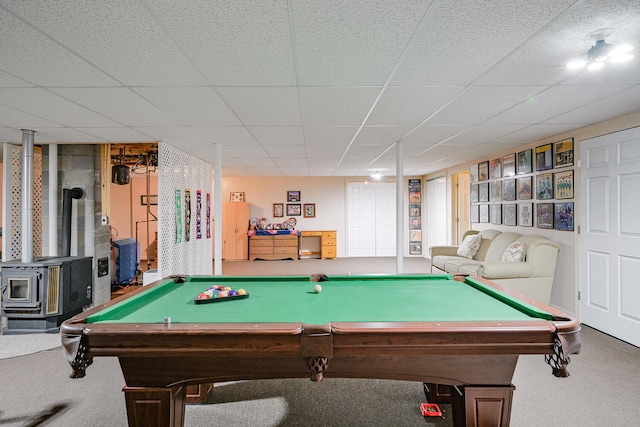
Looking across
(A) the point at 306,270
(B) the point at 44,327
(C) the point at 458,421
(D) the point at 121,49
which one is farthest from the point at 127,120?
(A) the point at 306,270

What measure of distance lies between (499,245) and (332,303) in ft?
13.4

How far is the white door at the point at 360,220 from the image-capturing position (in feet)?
32.1

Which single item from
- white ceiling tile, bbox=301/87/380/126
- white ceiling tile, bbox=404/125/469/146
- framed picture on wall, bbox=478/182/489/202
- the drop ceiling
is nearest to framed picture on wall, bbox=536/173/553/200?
the drop ceiling

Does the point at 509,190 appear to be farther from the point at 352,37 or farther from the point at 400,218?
the point at 352,37

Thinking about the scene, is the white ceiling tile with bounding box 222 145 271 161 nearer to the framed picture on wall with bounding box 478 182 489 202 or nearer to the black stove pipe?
the black stove pipe

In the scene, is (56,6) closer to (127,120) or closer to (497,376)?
(127,120)

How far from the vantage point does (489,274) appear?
13.8 feet

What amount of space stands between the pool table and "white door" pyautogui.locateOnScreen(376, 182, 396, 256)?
7853mm

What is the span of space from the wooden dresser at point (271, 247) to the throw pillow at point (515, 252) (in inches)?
222

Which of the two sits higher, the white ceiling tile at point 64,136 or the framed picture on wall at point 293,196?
the white ceiling tile at point 64,136

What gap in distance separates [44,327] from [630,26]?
19.1 ft

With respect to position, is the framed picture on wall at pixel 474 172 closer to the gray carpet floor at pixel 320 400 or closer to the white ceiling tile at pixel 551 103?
the white ceiling tile at pixel 551 103

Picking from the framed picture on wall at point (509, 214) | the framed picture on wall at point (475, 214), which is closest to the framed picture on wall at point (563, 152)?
the framed picture on wall at point (509, 214)

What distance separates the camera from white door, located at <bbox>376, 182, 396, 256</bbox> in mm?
9805
